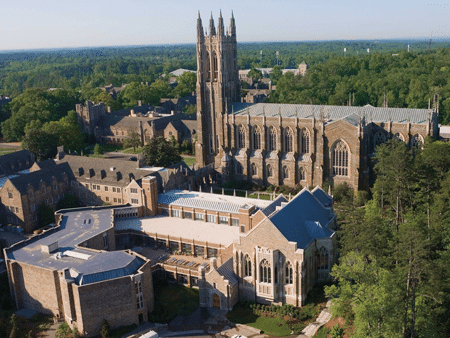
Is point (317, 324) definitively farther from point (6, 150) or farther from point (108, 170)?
point (6, 150)

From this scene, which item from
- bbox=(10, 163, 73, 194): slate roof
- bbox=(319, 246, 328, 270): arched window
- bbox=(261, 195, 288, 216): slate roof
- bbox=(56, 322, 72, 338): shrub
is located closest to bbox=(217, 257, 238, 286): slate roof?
bbox=(261, 195, 288, 216): slate roof

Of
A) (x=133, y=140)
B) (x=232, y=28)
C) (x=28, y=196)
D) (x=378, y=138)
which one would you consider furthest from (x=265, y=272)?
(x=133, y=140)

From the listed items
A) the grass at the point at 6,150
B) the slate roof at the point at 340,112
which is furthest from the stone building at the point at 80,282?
the grass at the point at 6,150

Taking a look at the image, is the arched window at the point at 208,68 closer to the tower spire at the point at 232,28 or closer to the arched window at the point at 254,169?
the tower spire at the point at 232,28

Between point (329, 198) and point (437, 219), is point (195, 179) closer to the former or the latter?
point (329, 198)

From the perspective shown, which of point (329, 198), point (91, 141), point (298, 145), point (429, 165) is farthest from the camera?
point (91, 141)

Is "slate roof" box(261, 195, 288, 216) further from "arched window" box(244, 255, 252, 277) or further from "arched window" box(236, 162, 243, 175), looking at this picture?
"arched window" box(236, 162, 243, 175)

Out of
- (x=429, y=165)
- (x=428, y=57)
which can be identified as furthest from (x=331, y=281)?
(x=428, y=57)
